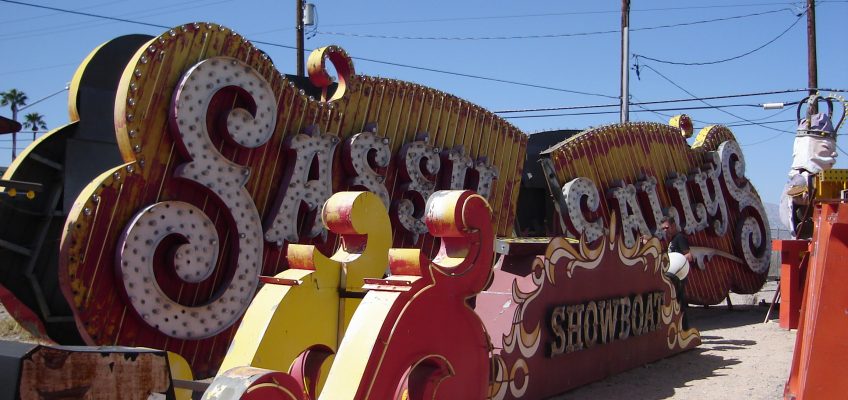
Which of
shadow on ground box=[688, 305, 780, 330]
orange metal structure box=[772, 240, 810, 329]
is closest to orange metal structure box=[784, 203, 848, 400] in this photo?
orange metal structure box=[772, 240, 810, 329]

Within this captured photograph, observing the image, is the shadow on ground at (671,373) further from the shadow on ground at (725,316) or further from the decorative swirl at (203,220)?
the decorative swirl at (203,220)

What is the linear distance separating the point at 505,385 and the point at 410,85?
432cm

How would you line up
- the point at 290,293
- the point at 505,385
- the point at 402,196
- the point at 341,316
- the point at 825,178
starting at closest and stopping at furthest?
1. the point at 290,293
2. the point at 341,316
3. the point at 825,178
4. the point at 505,385
5. the point at 402,196

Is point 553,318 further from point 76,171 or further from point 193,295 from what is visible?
point 76,171

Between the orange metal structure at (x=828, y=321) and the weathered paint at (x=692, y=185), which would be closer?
the orange metal structure at (x=828, y=321)

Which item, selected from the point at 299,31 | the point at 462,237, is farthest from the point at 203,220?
the point at 299,31

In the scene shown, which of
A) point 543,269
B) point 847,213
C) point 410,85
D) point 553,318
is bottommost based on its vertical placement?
point 553,318

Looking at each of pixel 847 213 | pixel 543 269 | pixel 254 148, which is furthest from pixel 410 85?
pixel 847 213

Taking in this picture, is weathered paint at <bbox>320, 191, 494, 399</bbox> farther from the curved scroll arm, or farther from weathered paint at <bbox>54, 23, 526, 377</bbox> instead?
weathered paint at <bbox>54, 23, 526, 377</bbox>

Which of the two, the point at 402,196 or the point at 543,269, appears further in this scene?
the point at 402,196

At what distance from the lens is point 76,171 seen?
22.7 feet

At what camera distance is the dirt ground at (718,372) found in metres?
7.07

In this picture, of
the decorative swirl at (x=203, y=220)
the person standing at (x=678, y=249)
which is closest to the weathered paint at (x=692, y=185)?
the person standing at (x=678, y=249)

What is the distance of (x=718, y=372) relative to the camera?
8.07 m
